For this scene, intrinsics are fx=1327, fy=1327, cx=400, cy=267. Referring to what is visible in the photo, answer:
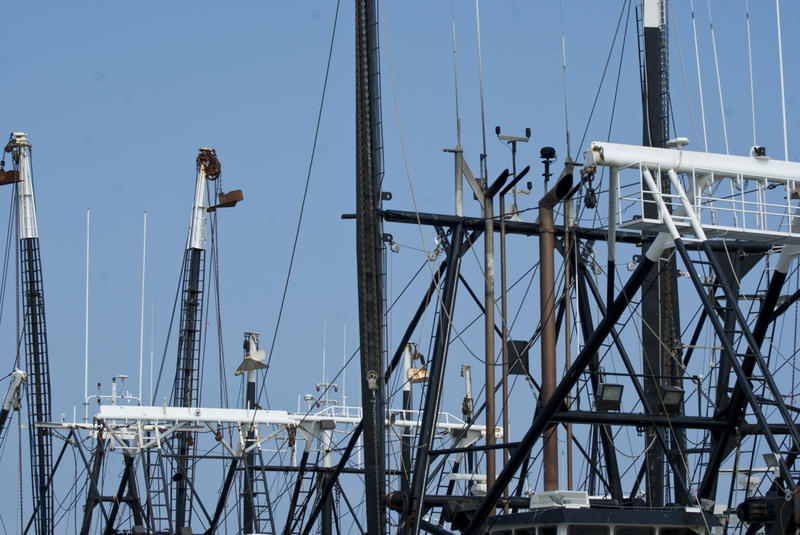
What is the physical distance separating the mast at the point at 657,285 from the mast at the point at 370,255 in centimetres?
608

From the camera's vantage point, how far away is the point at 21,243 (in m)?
50.9

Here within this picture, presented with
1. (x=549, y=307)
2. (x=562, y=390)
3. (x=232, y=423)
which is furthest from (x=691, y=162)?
(x=232, y=423)

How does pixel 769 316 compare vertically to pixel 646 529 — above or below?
above

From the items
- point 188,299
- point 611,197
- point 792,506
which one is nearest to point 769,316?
point 611,197

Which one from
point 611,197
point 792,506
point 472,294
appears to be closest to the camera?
point 792,506

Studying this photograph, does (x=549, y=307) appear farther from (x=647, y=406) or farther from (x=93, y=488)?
(x=93, y=488)

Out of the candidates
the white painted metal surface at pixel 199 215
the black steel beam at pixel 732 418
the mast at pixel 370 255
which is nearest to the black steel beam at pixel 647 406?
the black steel beam at pixel 732 418

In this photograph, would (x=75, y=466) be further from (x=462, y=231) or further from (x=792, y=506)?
(x=792, y=506)

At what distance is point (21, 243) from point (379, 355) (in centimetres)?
2650

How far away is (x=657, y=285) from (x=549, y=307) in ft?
15.8

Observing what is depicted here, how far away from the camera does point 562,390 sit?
2431 centimetres

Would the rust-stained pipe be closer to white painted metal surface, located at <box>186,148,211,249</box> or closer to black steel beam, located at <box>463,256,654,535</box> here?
black steel beam, located at <box>463,256,654,535</box>

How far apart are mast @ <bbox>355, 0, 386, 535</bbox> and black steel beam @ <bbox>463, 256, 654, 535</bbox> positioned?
3046mm

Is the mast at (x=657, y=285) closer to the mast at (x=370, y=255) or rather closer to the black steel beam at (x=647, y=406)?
the black steel beam at (x=647, y=406)
